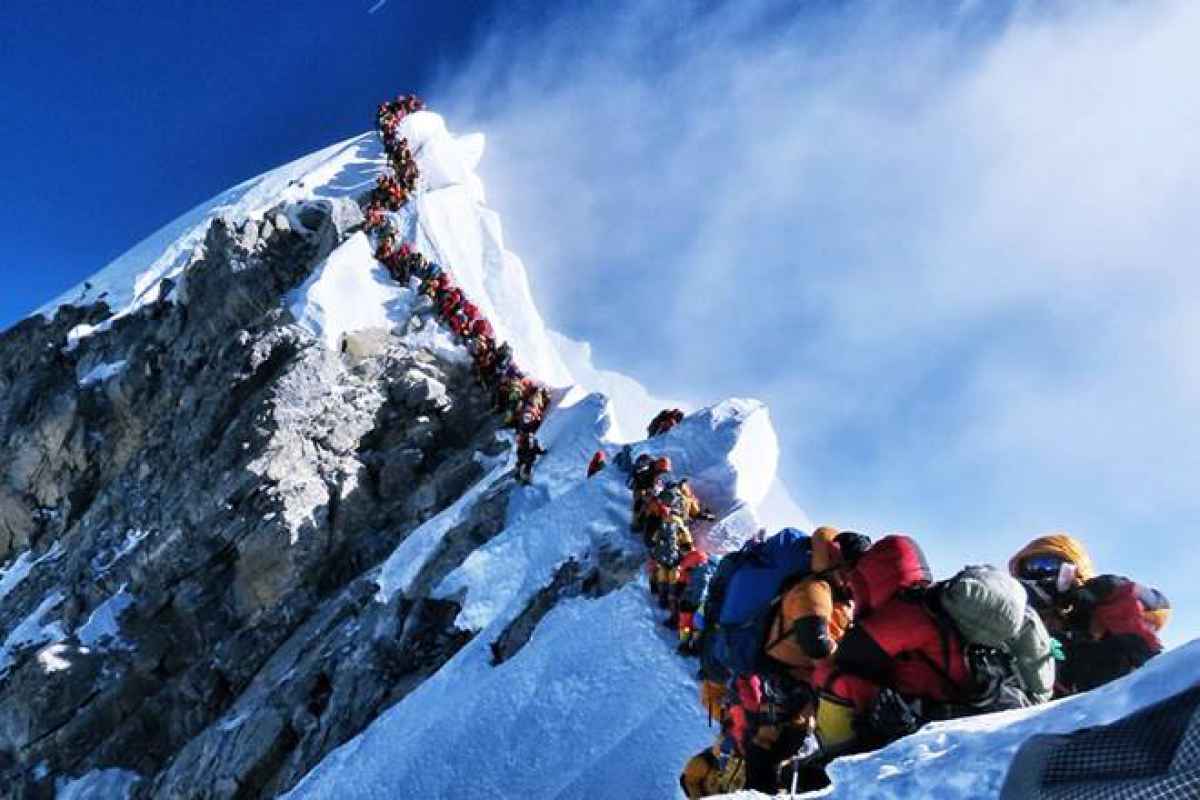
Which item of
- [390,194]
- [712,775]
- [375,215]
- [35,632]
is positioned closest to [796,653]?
[712,775]

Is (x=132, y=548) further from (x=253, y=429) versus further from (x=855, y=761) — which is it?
(x=855, y=761)

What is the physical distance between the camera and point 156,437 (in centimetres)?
2817

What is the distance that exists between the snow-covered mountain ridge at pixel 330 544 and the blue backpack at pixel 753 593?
1869 millimetres

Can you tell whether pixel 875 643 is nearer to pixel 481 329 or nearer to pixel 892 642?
pixel 892 642

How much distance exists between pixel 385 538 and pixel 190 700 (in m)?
5.83

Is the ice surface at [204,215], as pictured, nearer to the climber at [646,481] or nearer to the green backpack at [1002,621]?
the climber at [646,481]

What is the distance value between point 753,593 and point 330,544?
1713cm

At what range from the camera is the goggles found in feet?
21.8

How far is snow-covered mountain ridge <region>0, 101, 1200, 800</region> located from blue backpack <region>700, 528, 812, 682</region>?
6.13 ft

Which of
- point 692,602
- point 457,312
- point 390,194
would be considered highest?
point 390,194

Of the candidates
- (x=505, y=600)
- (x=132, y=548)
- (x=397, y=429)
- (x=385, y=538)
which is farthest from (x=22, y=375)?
(x=505, y=600)

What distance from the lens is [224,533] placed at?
70.6ft

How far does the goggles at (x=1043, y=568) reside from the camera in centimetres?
665

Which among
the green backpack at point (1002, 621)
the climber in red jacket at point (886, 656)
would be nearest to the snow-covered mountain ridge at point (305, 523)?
the climber in red jacket at point (886, 656)
